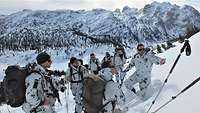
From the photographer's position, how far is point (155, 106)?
42.1 ft

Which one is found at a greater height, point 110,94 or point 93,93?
point 93,93

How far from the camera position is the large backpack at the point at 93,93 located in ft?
28.5

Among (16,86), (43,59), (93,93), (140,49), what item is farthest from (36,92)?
(140,49)

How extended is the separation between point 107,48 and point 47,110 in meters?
176

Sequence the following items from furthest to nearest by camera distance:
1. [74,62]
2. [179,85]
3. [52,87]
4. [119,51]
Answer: [119,51] → [74,62] → [179,85] → [52,87]

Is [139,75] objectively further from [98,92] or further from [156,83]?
[98,92]

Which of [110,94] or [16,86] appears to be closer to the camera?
[16,86]

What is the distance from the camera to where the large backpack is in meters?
8.69

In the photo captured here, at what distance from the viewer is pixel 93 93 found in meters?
8.69

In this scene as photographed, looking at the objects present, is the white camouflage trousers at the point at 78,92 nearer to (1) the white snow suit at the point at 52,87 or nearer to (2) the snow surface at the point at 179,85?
(2) the snow surface at the point at 179,85

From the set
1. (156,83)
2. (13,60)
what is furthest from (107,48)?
(156,83)

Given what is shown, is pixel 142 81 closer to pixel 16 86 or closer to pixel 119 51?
pixel 119 51

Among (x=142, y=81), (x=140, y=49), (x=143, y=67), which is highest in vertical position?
(x=140, y=49)

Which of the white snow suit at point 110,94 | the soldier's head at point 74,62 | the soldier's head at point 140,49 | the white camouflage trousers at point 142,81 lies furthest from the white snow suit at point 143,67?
the white snow suit at point 110,94
